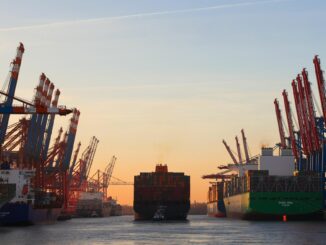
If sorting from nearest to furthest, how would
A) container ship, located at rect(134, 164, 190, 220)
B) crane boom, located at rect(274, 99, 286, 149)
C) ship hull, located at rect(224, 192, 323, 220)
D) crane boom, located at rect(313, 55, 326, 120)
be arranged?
ship hull, located at rect(224, 192, 323, 220), crane boom, located at rect(313, 55, 326, 120), container ship, located at rect(134, 164, 190, 220), crane boom, located at rect(274, 99, 286, 149)

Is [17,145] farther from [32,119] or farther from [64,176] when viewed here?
[64,176]

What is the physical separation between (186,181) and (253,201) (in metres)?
18.0

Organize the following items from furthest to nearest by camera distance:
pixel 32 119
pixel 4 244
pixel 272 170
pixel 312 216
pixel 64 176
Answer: pixel 64 176 < pixel 272 170 < pixel 32 119 < pixel 312 216 < pixel 4 244

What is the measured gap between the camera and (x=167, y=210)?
463 feet

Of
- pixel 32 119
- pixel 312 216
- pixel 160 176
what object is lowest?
pixel 312 216

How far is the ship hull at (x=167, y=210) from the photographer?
141875 millimetres

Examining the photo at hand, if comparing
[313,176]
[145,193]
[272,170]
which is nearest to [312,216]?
[313,176]

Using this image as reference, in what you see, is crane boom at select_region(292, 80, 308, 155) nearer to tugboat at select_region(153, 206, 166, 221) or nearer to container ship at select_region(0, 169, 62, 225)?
tugboat at select_region(153, 206, 166, 221)

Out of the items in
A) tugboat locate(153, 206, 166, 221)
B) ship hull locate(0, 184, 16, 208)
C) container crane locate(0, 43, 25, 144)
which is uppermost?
container crane locate(0, 43, 25, 144)

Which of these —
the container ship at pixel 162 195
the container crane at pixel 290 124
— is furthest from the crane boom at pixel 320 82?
the container ship at pixel 162 195

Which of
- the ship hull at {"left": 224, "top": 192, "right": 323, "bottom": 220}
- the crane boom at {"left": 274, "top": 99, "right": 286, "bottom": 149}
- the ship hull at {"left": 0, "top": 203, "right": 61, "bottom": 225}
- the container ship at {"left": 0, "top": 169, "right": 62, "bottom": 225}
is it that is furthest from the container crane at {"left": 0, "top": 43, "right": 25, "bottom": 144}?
the crane boom at {"left": 274, "top": 99, "right": 286, "bottom": 149}

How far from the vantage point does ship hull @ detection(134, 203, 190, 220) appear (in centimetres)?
Result: 14188

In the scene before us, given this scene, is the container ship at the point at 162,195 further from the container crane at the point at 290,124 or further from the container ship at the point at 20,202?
the container ship at the point at 20,202

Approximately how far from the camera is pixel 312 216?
424ft
